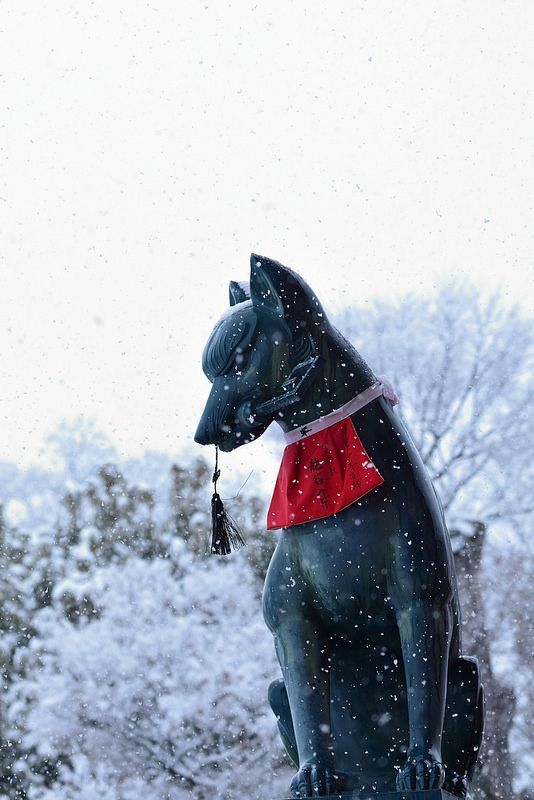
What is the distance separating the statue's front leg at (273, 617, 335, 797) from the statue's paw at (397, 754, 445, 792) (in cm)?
18

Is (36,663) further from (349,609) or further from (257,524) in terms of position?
(349,609)

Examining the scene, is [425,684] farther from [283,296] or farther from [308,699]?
[283,296]

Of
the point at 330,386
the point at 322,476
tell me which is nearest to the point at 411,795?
the point at 322,476

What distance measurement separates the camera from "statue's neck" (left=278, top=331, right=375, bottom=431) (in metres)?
2.12

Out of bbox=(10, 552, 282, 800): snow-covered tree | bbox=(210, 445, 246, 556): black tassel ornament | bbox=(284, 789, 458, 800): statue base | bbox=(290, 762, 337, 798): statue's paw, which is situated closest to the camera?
bbox=(284, 789, 458, 800): statue base

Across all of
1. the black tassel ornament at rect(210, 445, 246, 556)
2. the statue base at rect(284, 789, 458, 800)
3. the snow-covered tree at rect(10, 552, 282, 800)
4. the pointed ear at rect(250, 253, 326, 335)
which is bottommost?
the snow-covered tree at rect(10, 552, 282, 800)

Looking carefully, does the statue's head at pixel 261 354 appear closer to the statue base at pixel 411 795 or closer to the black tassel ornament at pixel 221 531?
the black tassel ornament at pixel 221 531

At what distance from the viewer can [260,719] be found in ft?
32.1

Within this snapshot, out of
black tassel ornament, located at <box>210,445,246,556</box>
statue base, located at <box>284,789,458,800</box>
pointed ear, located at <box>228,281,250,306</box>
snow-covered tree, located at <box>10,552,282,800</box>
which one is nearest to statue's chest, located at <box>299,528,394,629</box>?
black tassel ornament, located at <box>210,445,246,556</box>

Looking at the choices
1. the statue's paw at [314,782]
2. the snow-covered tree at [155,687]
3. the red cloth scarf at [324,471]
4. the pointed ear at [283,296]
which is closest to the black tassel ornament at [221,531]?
the red cloth scarf at [324,471]

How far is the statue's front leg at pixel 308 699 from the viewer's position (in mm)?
1936

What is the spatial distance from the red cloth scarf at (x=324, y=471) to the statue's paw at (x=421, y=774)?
0.50 m

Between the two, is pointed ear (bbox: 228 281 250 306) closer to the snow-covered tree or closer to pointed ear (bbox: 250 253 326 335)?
pointed ear (bbox: 250 253 326 335)

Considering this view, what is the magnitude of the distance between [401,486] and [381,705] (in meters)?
0.46
